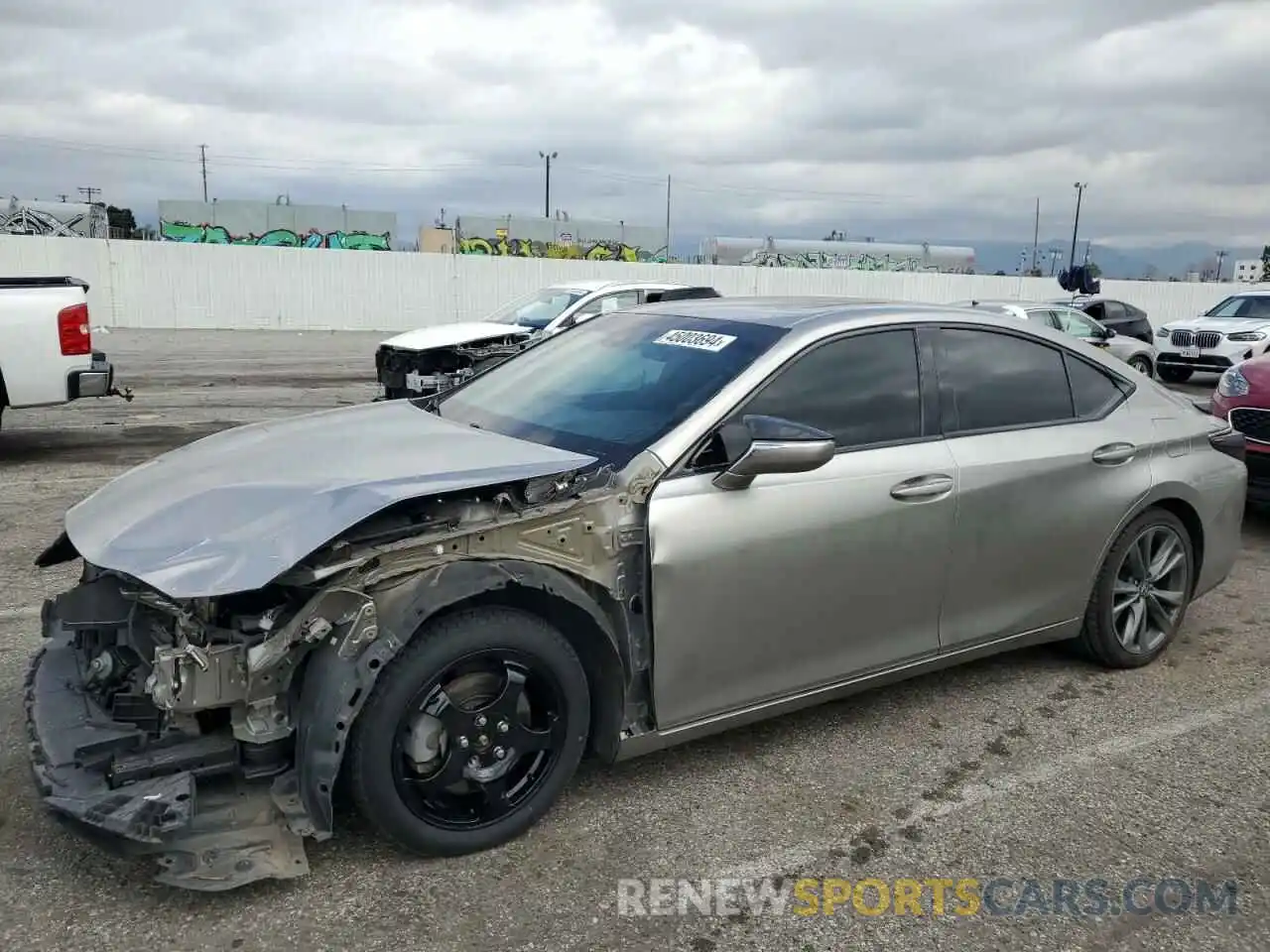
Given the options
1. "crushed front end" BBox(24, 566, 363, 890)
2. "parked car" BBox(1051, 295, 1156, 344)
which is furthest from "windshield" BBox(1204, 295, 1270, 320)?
"crushed front end" BBox(24, 566, 363, 890)

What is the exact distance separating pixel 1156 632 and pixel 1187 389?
1592cm

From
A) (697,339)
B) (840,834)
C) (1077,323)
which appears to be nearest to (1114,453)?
(697,339)

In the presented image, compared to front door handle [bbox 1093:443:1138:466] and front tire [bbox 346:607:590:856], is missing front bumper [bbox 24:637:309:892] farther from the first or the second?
front door handle [bbox 1093:443:1138:466]

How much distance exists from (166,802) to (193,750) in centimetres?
21

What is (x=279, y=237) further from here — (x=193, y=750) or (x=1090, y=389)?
(x=193, y=750)

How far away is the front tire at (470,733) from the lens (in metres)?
2.78

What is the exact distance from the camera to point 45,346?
8.32 m

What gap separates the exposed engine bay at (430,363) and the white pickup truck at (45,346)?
312 cm

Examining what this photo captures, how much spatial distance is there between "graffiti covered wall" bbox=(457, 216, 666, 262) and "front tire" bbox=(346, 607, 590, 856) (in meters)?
44.4

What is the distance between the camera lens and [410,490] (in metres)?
2.85

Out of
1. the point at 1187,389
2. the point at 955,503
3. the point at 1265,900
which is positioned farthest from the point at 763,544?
the point at 1187,389

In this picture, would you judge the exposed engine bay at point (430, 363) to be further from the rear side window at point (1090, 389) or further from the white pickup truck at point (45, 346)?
the rear side window at point (1090, 389)

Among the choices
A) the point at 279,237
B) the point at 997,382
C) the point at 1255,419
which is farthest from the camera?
the point at 279,237

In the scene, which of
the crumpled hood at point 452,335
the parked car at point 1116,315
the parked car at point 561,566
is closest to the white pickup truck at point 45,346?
the crumpled hood at point 452,335
